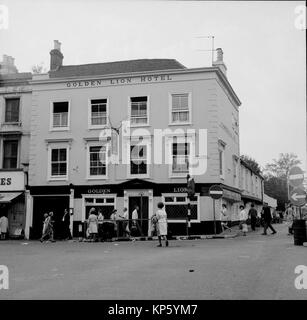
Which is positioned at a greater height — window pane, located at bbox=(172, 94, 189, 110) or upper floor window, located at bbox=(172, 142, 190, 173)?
window pane, located at bbox=(172, 94, 189, 110)

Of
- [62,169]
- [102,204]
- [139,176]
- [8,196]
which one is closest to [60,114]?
[62,169]

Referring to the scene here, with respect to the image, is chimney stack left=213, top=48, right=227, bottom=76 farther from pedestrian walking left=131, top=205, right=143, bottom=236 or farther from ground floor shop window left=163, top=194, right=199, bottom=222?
pedestrian walking left=131, top=205, right=143, bottom=236

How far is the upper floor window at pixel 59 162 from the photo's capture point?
26.5 meters

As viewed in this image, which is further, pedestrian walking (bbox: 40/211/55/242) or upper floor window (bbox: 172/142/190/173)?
upper floor window (bbox: 172/142/190/173)

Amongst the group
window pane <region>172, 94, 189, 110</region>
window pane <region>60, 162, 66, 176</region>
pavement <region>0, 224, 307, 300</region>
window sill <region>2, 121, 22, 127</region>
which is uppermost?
window pane <region>172, 94, 189, 110</region>

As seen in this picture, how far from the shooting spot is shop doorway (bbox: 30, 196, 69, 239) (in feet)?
86.0

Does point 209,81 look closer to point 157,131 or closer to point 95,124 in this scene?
point 157,131

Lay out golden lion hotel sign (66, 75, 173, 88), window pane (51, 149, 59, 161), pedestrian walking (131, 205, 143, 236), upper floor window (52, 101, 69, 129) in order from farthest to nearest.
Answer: upper floor window (52, 101, 69, 129)
window pane (51, 149, 59, 161)
golden lion hotel sign (66, 75, 173, 88)
pedestrian walking (131, 205, 143, 236)

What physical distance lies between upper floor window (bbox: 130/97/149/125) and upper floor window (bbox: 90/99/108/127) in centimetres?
157

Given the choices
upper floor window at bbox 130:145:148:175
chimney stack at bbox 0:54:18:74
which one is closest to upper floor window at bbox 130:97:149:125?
upper floor window at bbox 130:145:148:175

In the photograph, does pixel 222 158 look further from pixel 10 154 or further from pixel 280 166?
pixel 280 166

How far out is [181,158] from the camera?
81.1 feet
